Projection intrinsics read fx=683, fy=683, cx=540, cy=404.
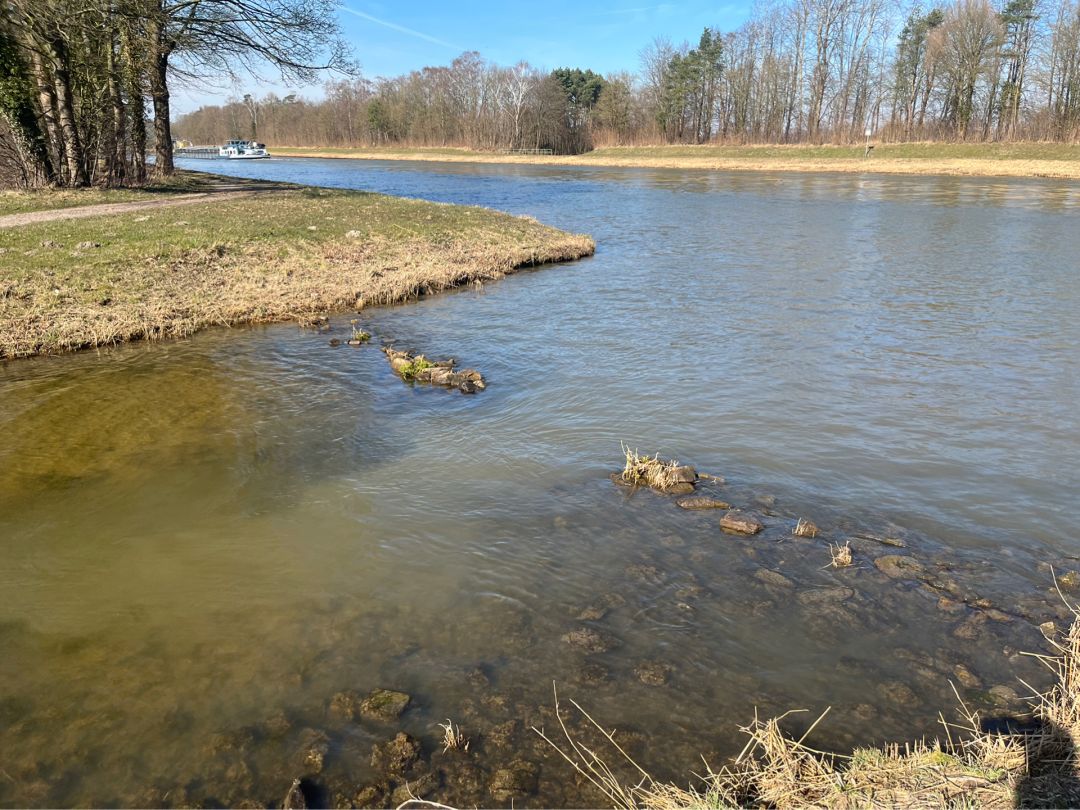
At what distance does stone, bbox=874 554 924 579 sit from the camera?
4.91 meters

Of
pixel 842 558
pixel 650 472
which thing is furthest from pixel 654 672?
pixel 650 472

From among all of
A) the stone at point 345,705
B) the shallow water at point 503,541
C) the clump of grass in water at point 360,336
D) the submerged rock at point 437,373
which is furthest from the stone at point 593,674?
the clump of grass in water at point 360,336

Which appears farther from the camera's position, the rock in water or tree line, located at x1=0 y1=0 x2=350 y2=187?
tree line, located at x1=0 y1=0 x2=350 y2=187

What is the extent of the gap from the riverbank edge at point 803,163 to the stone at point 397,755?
49676 mm

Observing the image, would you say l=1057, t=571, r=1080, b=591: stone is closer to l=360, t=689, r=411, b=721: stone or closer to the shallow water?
the shallow water

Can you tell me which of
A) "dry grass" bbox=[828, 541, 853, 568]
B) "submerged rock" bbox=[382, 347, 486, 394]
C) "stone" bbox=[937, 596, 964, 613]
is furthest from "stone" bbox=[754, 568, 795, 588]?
"submerged rock" bbox=[382, 347, 486, 394]

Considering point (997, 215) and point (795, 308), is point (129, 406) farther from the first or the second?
point (997, 215)

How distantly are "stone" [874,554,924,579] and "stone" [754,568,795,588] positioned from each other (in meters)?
0.74

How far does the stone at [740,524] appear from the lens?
5488 mm

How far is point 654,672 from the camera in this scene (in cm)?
399

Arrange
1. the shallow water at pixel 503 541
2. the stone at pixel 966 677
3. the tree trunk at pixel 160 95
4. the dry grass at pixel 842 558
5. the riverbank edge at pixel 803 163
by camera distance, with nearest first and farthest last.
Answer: the shallow water at pixel 503 541
the stone at pixel 966 677
the dry grass at pixel 842 558
the tree trunk at pixel 160 95
the riverbank edge at pixel 803 163

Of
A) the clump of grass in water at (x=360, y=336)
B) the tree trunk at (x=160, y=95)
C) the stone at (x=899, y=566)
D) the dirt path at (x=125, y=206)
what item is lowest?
the stone at (x=899, y=566)

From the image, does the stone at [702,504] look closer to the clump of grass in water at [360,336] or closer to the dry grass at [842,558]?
the dry grass at [842,558]

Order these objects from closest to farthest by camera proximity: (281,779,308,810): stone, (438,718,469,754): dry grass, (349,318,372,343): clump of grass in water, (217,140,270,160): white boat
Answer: (281,779,308,810): stone < (438,718,469,754): dry grass < (349,318,372,343): clump of grass in water < (217,140,270,160): white boat
